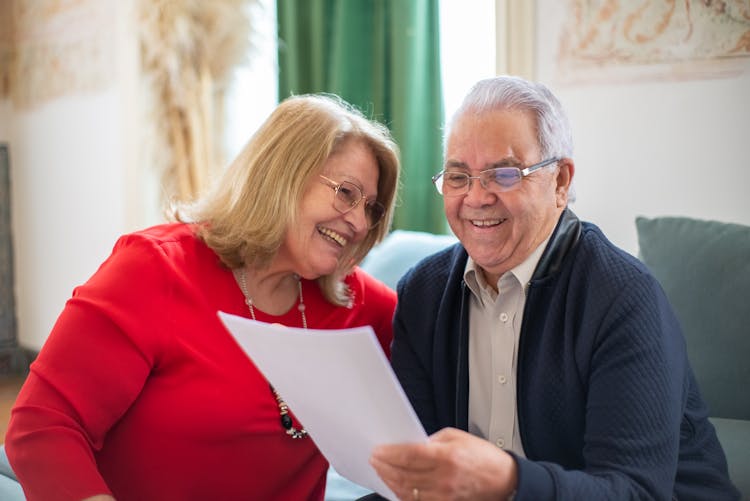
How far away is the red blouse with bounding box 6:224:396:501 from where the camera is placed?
1.41 metres

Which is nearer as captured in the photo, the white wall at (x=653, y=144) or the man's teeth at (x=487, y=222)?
the man's teeth at (x=487, y=222)

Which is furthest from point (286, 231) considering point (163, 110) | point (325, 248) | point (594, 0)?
point (163, 110)

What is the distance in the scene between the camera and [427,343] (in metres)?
1.55

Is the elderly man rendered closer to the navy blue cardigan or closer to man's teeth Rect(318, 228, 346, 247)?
the navy blue cardigan

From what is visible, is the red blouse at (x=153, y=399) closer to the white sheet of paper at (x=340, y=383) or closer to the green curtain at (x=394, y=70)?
the white sheet of paper at (x=340, y=383)

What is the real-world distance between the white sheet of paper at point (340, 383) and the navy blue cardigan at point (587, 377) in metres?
0.21

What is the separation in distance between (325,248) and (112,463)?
0.57 m

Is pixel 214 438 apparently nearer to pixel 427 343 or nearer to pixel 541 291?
pixel 427 343

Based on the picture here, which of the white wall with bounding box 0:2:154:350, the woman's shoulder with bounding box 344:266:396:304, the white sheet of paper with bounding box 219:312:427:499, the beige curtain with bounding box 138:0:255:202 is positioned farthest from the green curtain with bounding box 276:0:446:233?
the white sheet of paper with bounding box 219:312:427:499

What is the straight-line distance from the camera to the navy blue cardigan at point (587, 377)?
1.19 meters

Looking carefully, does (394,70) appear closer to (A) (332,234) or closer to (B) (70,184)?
(A) (332,234)

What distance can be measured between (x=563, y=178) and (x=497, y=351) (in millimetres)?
324

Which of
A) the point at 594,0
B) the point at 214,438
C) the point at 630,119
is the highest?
the point at 594,0

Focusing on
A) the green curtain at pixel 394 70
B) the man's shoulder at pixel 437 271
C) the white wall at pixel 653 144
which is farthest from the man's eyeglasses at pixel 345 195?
the green curtain at pixel 394 70
